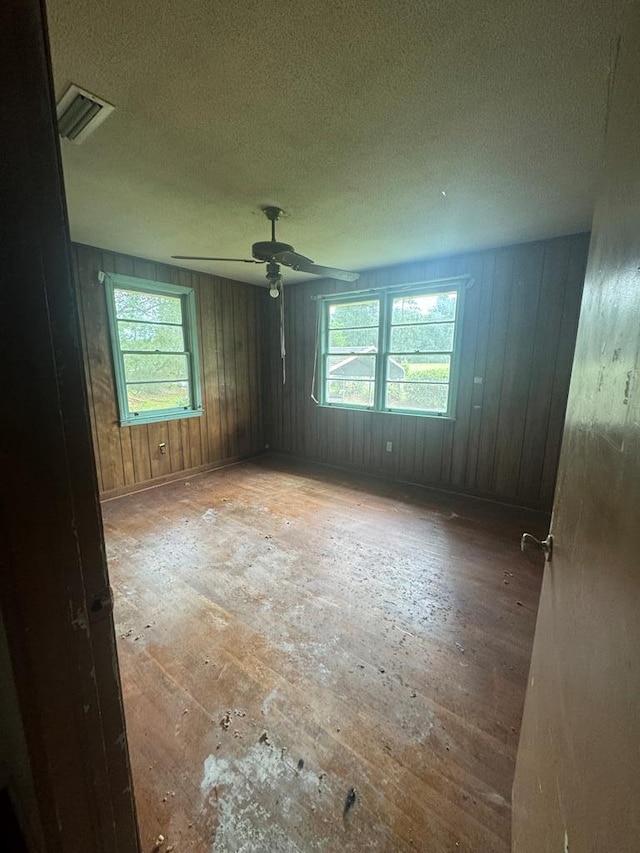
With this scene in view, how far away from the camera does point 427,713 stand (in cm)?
147

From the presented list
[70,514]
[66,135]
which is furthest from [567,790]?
[66,135]

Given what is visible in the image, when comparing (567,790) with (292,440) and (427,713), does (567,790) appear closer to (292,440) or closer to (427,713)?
(427,713)

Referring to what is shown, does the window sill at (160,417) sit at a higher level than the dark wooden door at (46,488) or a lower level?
lower

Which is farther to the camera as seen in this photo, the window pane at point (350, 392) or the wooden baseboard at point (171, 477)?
the window pane at point (350, 392)

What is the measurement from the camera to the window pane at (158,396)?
3900 millimetres

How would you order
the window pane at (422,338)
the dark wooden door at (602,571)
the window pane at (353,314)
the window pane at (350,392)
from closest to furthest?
the dark wooden door at (602,571), the window pane at (422,338), the window pane at (353,314), the window pane at (350,392)

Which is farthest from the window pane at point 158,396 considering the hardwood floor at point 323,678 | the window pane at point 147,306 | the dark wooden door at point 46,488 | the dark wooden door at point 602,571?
the dark wooden door at point 602,571

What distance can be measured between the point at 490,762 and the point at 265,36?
2.74 m

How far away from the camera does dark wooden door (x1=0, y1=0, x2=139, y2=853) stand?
447mm

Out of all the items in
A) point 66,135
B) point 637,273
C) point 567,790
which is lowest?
point 567,790

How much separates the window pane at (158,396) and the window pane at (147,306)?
750mm

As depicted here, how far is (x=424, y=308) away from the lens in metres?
3.91

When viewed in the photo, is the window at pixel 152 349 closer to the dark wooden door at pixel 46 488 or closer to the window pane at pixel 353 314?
the window pane at pixel 353 314

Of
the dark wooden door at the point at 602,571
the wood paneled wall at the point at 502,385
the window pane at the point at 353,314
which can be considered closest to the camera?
the dark wooden door at the point at 602,571
